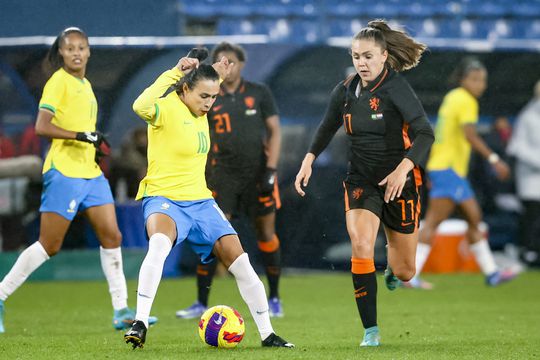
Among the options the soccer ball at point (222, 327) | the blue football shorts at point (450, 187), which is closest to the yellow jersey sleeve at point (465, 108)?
the blue football shorts at point (450, 187)

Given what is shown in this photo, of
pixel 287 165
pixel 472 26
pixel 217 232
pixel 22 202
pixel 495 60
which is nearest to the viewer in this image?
pixel 217 232

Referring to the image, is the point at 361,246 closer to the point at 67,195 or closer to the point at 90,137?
the point at 90,137

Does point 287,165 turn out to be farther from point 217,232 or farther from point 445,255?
point 217,232

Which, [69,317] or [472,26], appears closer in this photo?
[69,317]

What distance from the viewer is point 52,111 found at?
8633 mm

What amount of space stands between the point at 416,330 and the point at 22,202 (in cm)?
626

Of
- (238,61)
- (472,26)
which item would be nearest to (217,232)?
(238,61)

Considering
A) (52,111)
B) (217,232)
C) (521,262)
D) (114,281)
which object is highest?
(52,111)

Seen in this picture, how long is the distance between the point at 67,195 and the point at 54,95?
77cm

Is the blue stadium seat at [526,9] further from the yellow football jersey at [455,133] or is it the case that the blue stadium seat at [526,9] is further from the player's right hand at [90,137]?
the player's right hand at [90,137]

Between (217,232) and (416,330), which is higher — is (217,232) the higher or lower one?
the higher one

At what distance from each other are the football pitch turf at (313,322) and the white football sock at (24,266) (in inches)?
13.4

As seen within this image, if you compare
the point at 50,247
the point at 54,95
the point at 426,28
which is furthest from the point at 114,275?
the point at 426,28

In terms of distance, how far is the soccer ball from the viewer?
7.19 m
